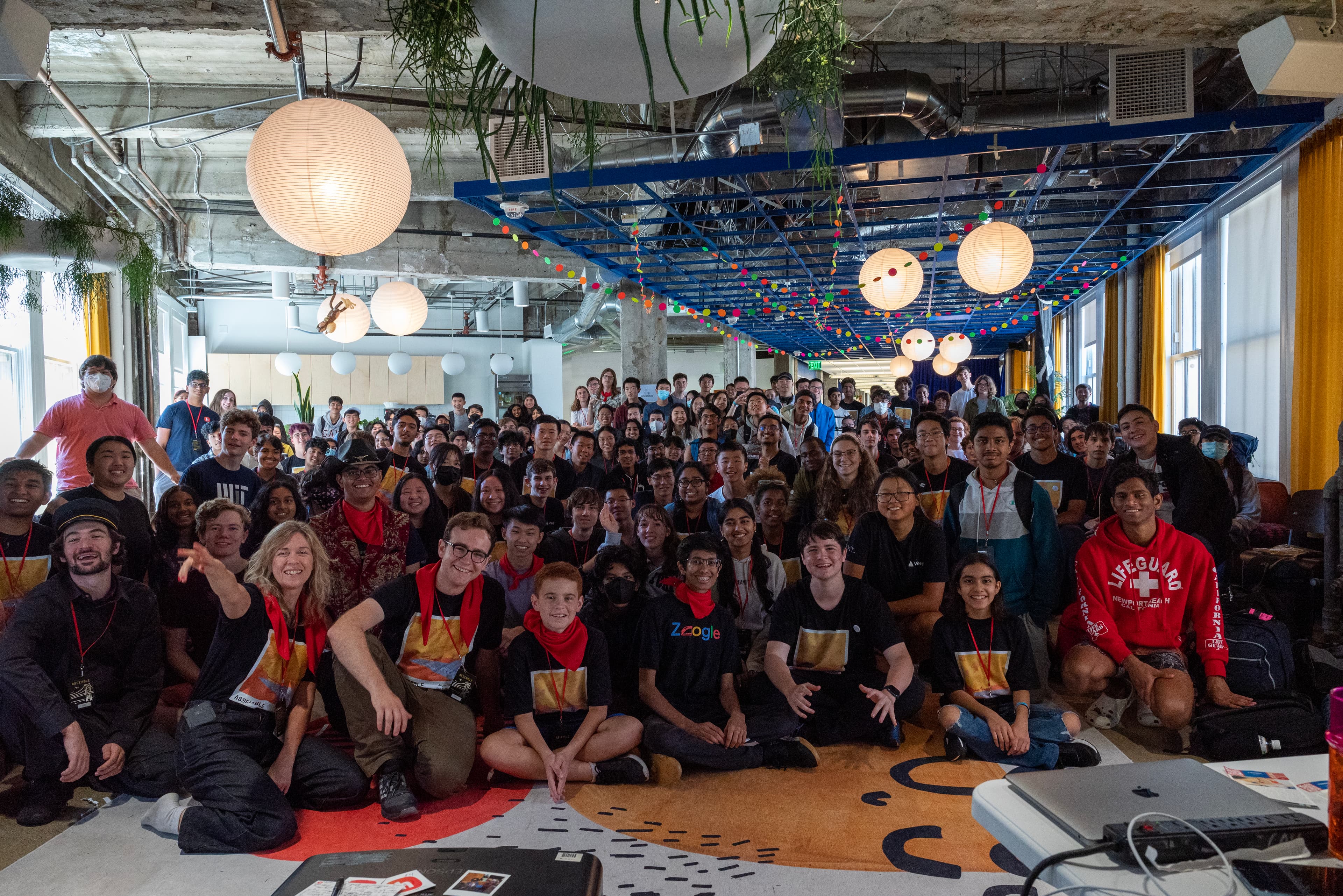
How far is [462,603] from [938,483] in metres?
2.69

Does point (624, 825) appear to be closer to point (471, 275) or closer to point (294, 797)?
point (294, 797)

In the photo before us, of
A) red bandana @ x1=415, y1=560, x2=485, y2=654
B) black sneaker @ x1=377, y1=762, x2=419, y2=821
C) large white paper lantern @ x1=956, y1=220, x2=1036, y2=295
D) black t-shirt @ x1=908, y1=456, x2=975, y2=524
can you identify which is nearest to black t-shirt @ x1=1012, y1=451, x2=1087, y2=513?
black t-shirt @ x1=908, y1=456, x2=975, y2=524

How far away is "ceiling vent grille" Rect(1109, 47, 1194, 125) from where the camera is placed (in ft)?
15.0

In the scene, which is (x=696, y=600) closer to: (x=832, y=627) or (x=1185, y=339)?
(x=832, y=627)

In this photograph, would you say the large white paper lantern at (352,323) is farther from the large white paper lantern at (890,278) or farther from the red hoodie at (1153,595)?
the red hoodie at (1153,595)

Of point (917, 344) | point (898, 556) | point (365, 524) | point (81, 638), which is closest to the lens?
point (81, 638)

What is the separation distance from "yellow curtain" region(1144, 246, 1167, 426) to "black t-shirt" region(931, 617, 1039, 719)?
650 cm

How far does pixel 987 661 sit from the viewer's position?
3312mm

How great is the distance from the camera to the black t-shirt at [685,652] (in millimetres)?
3340

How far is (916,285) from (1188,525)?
2.37 m

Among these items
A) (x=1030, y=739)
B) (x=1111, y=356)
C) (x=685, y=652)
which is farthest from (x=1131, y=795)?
(x=1111, y=356)

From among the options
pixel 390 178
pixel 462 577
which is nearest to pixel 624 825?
pixel 462 577

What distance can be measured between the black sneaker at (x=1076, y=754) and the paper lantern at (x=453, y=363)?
1375 cm

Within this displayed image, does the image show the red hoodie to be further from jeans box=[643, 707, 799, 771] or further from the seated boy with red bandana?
the seated boy with red bandana
